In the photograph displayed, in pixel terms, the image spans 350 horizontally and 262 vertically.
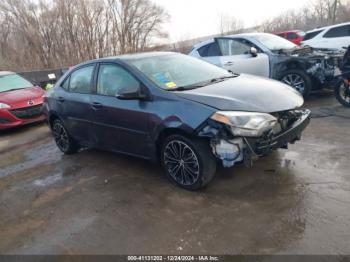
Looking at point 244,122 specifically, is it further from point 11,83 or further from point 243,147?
point 11,83

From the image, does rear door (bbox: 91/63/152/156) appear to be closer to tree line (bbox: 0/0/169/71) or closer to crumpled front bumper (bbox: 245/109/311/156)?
crumpled front bumper (bbox: 245/109/311/156)

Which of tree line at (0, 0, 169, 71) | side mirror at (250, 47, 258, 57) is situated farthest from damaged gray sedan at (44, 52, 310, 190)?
tree line at (0, 0, 169, 71)

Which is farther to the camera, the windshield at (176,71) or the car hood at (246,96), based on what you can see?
the windshield at (176,71)

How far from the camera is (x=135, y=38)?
33438 millimetres

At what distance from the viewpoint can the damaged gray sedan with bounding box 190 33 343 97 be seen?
6988 mm

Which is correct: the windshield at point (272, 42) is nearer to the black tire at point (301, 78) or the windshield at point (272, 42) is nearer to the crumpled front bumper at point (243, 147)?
the black tire at point (301, 78)

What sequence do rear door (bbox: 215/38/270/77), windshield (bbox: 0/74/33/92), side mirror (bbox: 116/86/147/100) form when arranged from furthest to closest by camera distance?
windshield (bbox: 0/74/33/92), rear door (bbox: 215/38/270/77), side mirror (bbox: 116/86/147/100)

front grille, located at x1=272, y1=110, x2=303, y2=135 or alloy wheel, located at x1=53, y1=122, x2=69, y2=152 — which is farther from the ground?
front grille, located at x1=272, y1=110, x2=303, y2=135

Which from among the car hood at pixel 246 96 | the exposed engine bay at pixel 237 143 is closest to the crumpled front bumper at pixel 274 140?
the exposed engine bay at pixel 237 143

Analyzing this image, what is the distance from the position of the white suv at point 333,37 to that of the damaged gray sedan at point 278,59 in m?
3.23

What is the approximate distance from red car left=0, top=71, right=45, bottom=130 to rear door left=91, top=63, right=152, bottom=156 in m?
4.32

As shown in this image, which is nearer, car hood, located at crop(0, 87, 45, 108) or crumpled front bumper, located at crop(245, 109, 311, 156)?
crumpled front bumper, located at crop(245, 109, 311, 156)

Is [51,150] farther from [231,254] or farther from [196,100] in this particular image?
[231,254]

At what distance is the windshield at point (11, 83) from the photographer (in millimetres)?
8935
